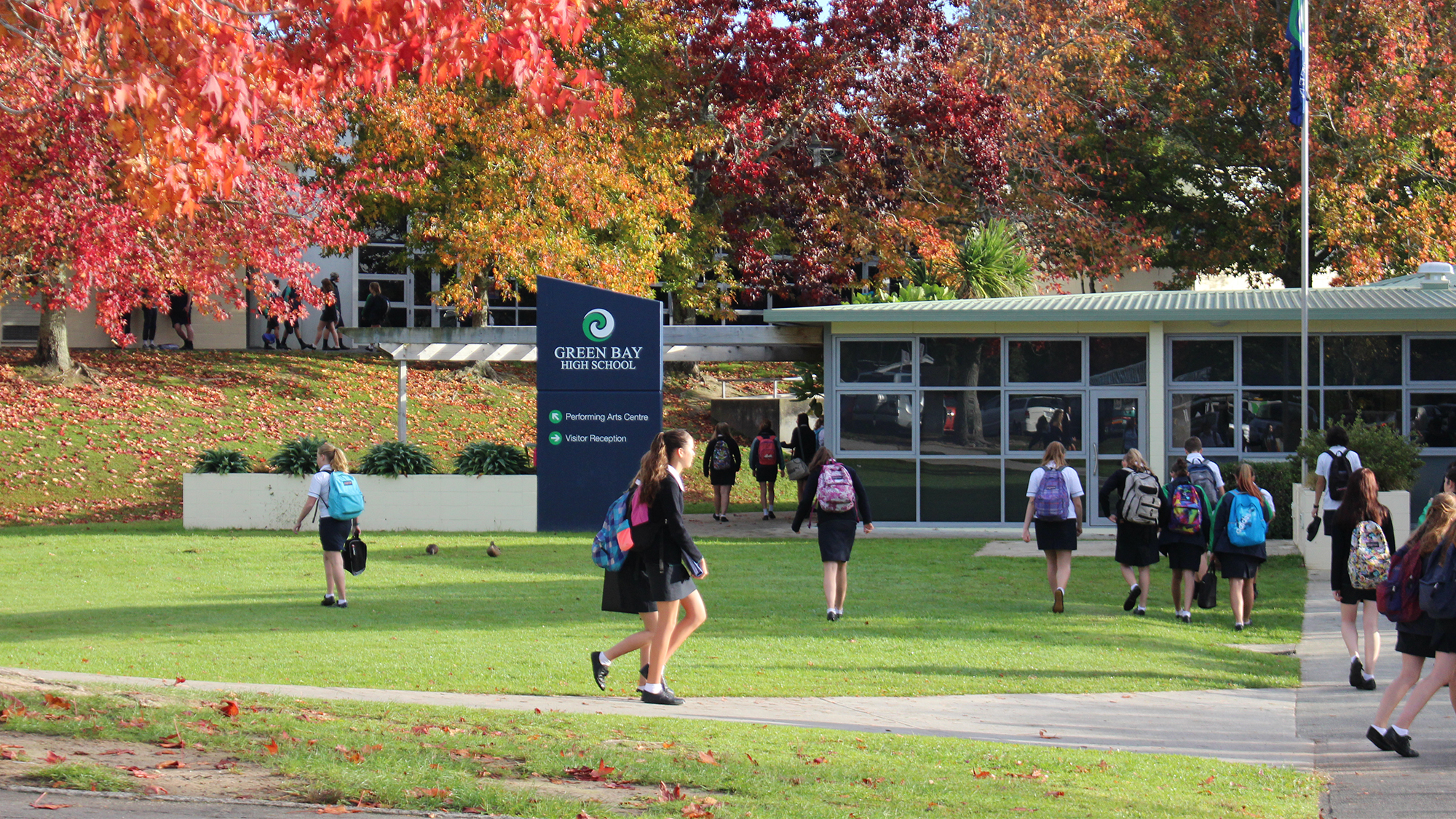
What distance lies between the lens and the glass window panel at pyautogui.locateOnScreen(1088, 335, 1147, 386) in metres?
20.1

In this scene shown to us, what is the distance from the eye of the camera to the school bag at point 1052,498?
40.0ft

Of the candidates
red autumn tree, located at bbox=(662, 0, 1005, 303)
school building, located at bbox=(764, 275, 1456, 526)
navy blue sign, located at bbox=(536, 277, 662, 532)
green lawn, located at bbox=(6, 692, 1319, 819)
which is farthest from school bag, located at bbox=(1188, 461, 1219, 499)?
red autumn tree, located at bbox=(662, 0, 1005, 303)

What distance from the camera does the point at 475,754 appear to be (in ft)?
20.3

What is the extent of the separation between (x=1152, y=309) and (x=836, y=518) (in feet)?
31.6

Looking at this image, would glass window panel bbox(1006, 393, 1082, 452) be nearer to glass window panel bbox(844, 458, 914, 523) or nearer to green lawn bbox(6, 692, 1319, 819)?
glass window panel bbox(844, 458, 914, 523)

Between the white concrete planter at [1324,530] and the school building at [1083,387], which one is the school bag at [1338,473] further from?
the school building at [1083,387]

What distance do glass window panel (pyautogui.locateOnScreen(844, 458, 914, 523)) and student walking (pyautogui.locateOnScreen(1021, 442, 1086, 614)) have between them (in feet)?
25.8

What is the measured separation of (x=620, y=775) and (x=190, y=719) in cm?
228

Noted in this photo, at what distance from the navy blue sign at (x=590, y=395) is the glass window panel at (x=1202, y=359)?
7768 millimetres

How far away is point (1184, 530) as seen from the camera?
11969 millimetres

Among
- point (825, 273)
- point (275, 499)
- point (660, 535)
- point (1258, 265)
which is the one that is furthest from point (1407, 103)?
→ point (660, 535)

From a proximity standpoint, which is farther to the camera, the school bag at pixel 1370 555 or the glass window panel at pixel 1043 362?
the glass window panel at pixel 1043 362

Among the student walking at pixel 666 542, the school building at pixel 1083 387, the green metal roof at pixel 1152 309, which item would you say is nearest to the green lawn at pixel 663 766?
the student walking at pixel 666 542

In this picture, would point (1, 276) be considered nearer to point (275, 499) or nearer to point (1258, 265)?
point (275, 499)
